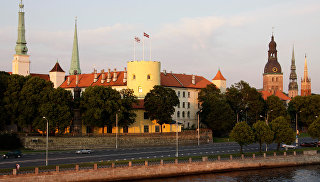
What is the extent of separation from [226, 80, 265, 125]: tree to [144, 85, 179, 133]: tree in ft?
91.8

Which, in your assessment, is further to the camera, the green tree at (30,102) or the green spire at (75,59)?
the green spire at (75,59)

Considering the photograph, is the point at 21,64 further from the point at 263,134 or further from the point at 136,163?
the point at 136,163

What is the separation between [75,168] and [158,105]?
55.1m

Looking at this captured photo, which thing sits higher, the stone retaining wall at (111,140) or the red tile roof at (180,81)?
the red tile roof at (180,81)

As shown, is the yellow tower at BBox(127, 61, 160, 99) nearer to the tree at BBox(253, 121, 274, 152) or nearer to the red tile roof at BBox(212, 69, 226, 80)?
the red tile roof at BBox(212, 69, 226, 80)

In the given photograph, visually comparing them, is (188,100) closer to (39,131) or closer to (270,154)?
(39,131)

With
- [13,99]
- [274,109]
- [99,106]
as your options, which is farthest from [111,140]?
[274,109]

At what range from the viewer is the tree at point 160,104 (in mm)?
111312

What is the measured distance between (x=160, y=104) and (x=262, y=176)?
46547 millimetres

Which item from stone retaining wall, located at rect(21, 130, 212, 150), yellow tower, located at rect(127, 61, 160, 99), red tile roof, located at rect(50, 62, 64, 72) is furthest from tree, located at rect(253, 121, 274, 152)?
red tile roof, located at rect(50, 62, 64, 72)

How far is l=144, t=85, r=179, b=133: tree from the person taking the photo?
4382 inches

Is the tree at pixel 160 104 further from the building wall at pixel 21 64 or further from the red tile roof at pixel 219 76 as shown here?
the building wall at pixel 21 64

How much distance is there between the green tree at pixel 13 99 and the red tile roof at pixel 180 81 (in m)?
46.3

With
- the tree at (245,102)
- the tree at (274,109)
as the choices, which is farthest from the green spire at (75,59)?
the tree at (274,109)
